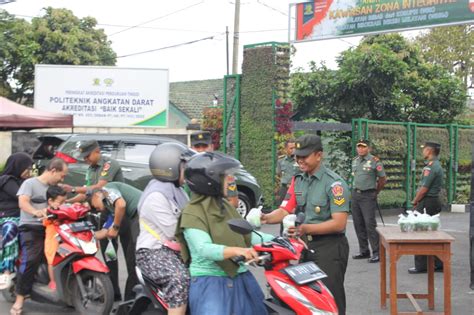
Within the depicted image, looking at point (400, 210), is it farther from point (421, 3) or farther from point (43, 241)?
point (43, 241)

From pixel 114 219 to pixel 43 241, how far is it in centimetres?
104

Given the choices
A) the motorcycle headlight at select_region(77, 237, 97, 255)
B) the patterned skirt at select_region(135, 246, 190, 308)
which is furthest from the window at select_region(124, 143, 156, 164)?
the patterned skirt at select_region(135, 246, 190, 308)

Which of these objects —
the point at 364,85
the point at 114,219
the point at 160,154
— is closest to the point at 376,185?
the point at 114,219

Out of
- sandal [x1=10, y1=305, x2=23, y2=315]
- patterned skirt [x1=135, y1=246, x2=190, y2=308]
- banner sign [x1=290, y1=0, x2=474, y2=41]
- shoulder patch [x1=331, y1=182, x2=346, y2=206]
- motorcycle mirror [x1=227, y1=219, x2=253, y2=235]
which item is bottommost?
sandal [x1=10, y1=305, x2=23, y2=315]

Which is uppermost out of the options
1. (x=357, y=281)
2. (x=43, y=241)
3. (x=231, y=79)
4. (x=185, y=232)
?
(x=231, y=79)

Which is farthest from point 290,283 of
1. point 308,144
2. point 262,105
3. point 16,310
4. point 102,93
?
point 102,93

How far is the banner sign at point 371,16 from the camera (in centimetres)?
1201

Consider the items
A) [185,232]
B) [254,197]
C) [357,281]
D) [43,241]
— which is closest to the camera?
[185,232]

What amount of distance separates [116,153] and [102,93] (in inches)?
385

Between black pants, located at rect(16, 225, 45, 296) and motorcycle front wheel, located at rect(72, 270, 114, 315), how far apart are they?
1.84 feet

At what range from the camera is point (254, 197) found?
43.8 ft

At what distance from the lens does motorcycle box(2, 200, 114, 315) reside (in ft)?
21.2

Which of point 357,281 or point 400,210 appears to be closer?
point 357,281

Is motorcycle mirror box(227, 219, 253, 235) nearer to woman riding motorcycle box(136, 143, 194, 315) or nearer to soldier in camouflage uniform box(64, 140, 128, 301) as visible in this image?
woman riding motorcycle box(136, 143, 194, 315)
